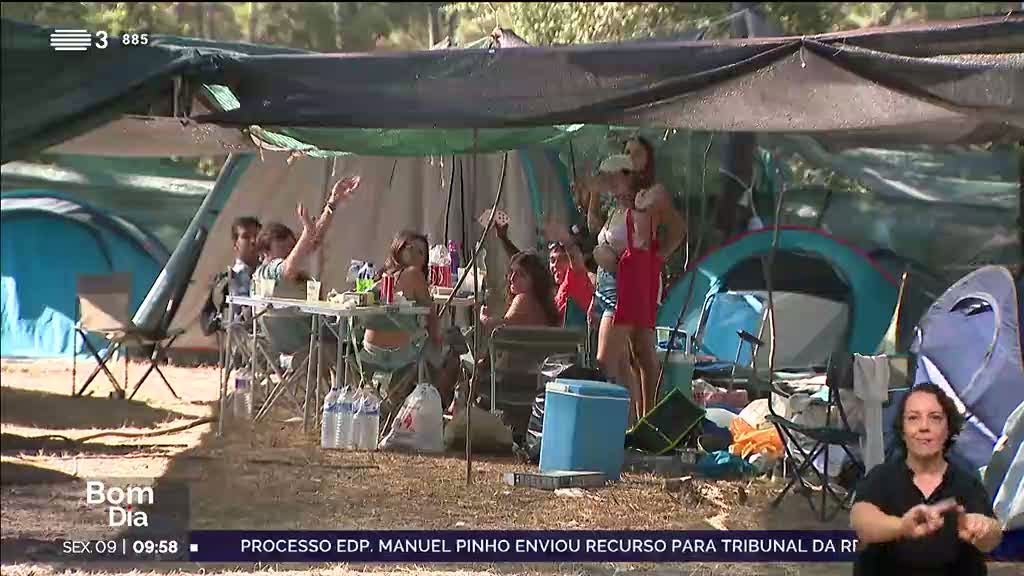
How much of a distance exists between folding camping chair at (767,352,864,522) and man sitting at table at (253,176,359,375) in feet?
6.97

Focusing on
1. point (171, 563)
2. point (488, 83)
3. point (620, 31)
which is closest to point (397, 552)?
point (171, 563)

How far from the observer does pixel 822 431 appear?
188 inches

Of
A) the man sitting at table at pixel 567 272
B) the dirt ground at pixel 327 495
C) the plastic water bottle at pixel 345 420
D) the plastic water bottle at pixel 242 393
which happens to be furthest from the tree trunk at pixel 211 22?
the plastic water bottle at pixel 345 420

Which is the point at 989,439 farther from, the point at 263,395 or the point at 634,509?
the point at 263,395

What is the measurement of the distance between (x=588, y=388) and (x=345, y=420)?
1.09 meters

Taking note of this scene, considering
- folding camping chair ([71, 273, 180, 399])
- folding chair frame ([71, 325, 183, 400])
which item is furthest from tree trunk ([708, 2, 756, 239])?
folding camping chair ([71, 273, 180, 399])

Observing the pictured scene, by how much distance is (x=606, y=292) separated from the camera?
18.6 ft

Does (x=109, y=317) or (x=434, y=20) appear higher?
(x=434, y=20)

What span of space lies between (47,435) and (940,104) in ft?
14.8

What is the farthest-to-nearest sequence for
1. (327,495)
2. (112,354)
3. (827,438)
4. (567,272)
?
(112,354) → (567,272) → (327,495) → (827,438)

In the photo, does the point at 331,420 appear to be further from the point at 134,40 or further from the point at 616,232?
the point at 134,40

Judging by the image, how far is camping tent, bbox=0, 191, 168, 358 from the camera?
9742mm

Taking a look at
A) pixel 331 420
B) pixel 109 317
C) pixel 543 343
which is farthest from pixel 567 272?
pixel 109 317

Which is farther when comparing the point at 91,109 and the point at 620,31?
the point at 620,31
